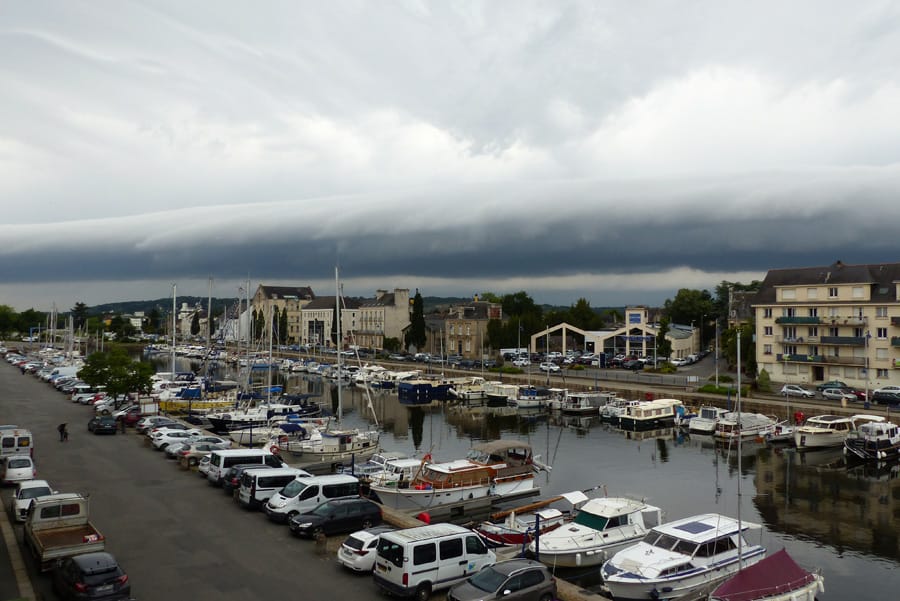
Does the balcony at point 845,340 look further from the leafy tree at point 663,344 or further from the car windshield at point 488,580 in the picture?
the car windshield at point 488,580

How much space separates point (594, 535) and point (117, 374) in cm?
4235

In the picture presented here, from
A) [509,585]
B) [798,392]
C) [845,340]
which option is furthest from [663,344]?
[509,585]

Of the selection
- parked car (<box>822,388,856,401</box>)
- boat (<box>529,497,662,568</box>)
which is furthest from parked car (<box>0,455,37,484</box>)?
parked car (<box>822,388,856,401</box>)

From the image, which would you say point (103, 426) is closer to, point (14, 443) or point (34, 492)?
point (14, 443)

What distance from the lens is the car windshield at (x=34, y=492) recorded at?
868 inches

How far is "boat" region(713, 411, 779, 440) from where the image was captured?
156 ft

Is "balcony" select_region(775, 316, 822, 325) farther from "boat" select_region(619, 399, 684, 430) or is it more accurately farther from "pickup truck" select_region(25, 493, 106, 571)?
"pickup truck" select_region(25, 493, 106, 571)

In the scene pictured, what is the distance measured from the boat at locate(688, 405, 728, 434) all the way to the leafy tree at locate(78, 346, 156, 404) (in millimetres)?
43854

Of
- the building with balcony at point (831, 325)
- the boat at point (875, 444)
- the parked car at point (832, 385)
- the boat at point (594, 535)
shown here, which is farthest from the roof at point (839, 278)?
the boat at point (594, 535)

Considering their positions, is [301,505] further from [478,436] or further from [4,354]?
[4,354]

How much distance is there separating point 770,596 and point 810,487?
21.5 meters

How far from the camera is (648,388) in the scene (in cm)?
6906

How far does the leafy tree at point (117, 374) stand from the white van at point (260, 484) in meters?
31.3

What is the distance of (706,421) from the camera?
169ft
